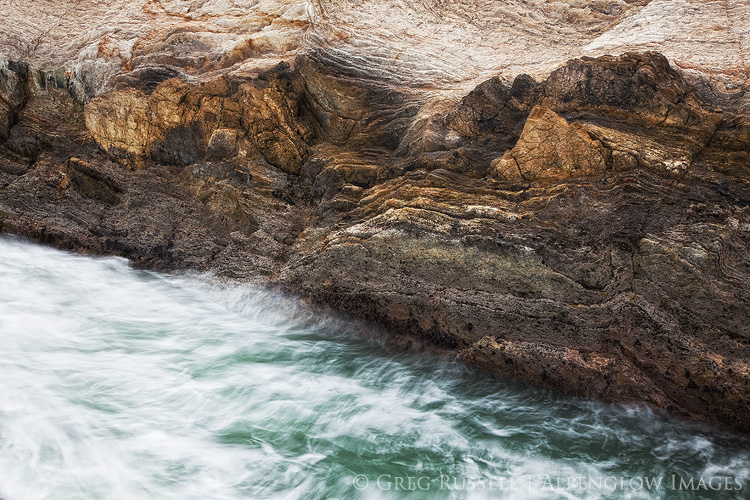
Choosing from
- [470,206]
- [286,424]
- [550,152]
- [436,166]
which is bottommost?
[286,424]

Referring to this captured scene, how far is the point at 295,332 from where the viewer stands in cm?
645

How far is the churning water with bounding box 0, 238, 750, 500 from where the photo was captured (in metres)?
4.21

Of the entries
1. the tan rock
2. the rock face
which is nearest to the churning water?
the rock face

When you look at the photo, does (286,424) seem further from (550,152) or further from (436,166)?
(550,152)

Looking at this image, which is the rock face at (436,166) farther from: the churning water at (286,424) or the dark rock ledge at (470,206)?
the churning water at (286,424)

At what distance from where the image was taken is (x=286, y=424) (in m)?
4.96

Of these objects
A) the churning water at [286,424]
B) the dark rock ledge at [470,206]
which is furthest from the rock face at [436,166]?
the churning water at [286,424]

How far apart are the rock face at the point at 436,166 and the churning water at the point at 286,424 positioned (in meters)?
0.38

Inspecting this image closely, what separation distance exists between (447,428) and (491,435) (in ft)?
1.38

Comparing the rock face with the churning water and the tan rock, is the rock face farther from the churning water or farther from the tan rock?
the churning water

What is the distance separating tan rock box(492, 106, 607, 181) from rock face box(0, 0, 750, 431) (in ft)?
0.08

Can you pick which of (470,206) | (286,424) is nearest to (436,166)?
(470,206)

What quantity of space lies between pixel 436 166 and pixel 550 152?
4.44 ft

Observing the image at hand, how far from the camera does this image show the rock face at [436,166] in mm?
4934
